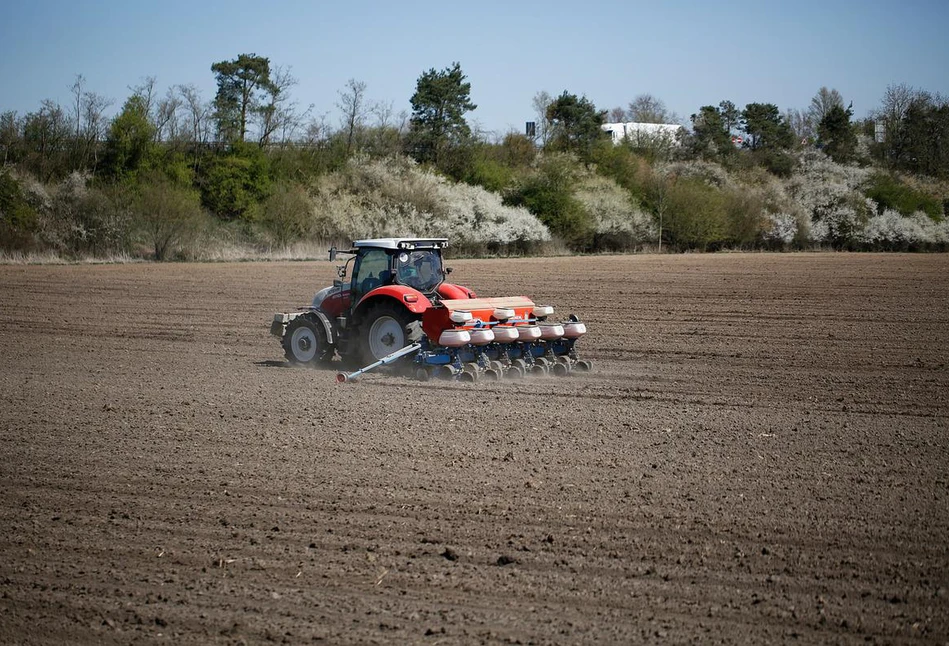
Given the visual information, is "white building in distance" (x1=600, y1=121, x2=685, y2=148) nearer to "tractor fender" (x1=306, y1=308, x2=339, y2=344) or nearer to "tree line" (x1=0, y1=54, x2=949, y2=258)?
"tree line" (x1=0, y1=54, x2=949, y2=258)

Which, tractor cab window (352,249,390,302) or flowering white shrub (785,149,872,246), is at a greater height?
flowering white shrub (785,149,872,246)

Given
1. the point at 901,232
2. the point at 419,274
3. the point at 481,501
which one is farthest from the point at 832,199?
the point at 481,501

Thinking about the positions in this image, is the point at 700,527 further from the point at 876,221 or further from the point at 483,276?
the point at 876,221

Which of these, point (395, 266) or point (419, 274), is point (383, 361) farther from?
point (419, 274)

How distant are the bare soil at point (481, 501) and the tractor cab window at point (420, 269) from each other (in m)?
1.62

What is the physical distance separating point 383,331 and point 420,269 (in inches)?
43.0

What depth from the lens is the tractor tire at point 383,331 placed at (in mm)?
12875

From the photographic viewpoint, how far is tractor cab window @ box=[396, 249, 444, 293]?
13.5 meters

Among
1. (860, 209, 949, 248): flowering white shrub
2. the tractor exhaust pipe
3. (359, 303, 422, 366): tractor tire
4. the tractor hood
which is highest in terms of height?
(860, 209, 949, 248): flowering white shrub

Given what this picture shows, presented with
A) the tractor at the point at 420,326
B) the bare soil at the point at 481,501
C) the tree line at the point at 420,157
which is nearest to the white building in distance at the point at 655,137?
the tree line at the point at 420,157

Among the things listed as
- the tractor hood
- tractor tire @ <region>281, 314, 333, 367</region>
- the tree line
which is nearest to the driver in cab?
the tractor hood

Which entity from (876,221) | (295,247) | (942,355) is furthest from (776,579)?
(876,221)

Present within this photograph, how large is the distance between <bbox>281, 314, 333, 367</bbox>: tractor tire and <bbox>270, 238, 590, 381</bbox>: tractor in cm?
1

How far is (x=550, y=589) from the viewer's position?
5566mm
